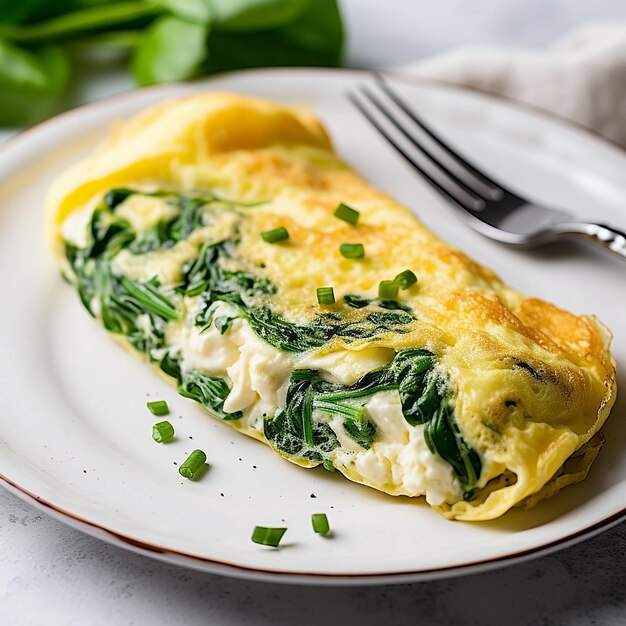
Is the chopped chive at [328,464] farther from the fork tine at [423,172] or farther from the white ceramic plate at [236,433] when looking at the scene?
the fork tine at [423,172]

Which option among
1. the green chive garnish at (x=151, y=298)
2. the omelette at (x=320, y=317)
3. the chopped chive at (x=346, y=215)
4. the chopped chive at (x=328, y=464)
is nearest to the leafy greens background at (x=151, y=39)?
the omelette at (x=320, y=317)

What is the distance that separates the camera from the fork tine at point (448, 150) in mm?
5250

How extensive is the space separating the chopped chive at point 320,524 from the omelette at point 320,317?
0.76ft

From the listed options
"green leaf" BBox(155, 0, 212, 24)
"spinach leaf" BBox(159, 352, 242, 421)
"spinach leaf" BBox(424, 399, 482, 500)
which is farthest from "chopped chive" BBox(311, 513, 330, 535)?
"green leaf" BBox(155, 0, 212, 24)

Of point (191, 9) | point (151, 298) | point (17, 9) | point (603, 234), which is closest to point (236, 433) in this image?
point (151, 298)

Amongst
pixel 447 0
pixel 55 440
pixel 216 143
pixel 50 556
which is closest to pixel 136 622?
pixel 50 556

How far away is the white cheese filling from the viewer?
338 cm

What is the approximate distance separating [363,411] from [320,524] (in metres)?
0.44

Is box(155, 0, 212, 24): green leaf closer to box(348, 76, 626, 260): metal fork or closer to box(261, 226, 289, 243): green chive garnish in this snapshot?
box(348, 76, 626, 260): metal fork

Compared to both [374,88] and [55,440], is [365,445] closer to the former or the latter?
[55,440]

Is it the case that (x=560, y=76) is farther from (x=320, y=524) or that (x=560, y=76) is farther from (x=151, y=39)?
(x=320, y=524)

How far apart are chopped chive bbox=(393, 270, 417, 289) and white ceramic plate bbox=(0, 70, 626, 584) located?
0.86m

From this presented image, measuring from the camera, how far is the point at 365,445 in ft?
11.5

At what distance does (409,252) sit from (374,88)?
2.36 m
